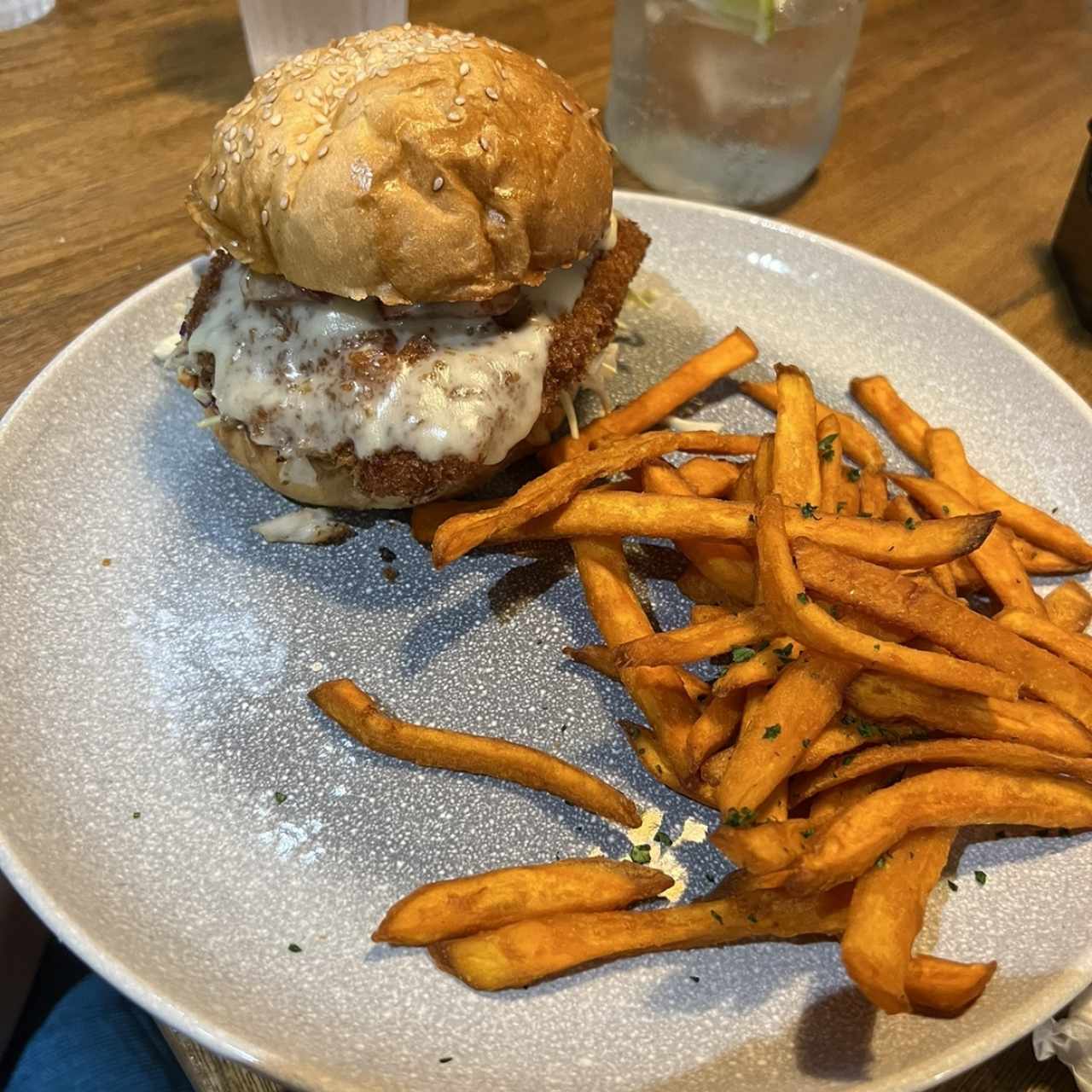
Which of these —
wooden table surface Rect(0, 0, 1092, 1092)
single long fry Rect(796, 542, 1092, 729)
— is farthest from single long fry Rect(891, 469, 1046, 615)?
wooden table surface Rect(0, 0, 1092, 1092)

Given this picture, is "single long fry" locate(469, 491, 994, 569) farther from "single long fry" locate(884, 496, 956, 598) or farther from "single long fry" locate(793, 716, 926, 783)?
"single long fry" locate(793, 716, 926, 783)

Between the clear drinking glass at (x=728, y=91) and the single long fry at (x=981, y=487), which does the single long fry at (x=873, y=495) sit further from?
the clear drinking glass at (x=728, y=91)

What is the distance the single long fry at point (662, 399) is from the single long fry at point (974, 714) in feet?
2.80

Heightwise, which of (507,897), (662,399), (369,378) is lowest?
(507,897)

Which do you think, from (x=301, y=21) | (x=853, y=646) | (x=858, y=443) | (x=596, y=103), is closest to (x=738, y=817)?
(x=853, y=646)

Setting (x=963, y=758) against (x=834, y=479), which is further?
(x=834, y=479)

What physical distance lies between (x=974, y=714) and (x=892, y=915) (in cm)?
35

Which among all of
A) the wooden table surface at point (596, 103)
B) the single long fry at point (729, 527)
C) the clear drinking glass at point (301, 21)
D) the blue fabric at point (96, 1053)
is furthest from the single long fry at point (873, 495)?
the clear drinking glass at point (301, 21)

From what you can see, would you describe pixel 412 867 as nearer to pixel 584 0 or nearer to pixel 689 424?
pixel 689 424

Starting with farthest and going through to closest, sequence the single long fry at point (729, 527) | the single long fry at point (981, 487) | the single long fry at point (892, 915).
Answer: the single long fry at point (981, 487) → the single long fry at point (729, 527) → the single long fry at point (892, 915)

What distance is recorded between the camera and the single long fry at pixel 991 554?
5.98 ft

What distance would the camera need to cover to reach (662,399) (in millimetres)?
2188

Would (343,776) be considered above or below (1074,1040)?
above

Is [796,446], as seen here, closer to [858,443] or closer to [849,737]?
[858,443]
